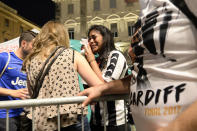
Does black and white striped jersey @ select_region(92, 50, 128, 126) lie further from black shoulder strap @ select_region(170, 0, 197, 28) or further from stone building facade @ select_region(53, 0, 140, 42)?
stone building facade @ select_region(53, 0, 140, 42)

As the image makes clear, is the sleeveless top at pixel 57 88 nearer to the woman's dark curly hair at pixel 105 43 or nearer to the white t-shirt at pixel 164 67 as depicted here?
the woman's dark curly hair at pixel 105 43

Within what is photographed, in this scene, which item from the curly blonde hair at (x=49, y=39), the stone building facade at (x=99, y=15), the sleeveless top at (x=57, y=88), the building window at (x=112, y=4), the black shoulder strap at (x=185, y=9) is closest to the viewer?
the black shoulder strap at (x=185, y=9)

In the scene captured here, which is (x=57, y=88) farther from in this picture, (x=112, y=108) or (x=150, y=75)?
(x=150, y=75)

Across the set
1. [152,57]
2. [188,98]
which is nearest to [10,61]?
[152,57]

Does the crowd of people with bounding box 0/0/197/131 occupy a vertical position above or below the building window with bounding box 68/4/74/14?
below

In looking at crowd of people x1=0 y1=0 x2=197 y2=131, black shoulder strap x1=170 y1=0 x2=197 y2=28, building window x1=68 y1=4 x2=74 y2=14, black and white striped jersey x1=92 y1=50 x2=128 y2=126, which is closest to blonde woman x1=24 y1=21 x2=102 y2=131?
crowd of people x1=0 y1=0 x2=197 y2=131

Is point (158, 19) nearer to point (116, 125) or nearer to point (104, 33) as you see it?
point (116, 125)

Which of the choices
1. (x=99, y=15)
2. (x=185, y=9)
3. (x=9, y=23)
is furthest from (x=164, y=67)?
(x=9, y=23)

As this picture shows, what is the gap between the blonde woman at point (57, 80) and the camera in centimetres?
165

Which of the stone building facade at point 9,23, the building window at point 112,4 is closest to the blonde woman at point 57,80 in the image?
the stone building facade at point 9,23

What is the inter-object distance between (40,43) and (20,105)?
593 millimetres

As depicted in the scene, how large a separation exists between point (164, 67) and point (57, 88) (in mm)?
1035

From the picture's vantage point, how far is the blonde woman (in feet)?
5.42

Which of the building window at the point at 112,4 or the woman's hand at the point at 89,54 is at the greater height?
the building window at the point at 112,4
